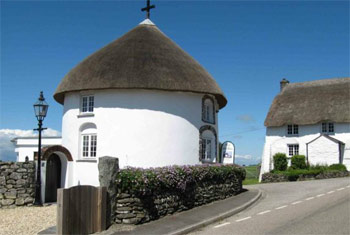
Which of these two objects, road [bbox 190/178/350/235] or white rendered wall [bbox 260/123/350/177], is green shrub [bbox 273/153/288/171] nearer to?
white rendered wall [bbox 260/123/350/177]

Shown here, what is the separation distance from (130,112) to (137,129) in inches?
37.5

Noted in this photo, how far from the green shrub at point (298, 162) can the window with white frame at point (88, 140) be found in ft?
73.0

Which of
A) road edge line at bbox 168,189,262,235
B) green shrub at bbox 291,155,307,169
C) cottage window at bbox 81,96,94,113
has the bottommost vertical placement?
road edge line at bbox 168,189,262,235

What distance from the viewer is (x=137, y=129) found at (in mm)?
17703

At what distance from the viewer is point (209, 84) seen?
64.2 feet

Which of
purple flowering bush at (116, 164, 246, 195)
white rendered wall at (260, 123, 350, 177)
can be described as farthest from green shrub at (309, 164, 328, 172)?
purple flowering bush at (116, 164, 246, 195)

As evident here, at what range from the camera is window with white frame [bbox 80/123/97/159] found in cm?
1838

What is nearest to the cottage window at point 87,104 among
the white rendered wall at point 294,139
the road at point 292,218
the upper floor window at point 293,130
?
the road at point 292,218

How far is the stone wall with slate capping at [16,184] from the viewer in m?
14.2

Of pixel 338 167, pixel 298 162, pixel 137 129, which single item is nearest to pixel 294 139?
pixel 298 162

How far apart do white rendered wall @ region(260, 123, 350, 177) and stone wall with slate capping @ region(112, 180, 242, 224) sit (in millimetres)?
→ 23268

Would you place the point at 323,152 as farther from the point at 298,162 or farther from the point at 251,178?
→ the point at 251,178

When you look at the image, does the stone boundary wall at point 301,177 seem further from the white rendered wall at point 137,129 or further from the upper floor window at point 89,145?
the upper floor window at point 89,145

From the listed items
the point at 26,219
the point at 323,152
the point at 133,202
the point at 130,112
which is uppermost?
the point at 130,112
